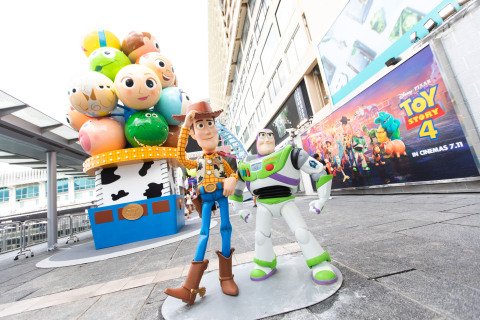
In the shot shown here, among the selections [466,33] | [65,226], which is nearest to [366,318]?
[466,33]

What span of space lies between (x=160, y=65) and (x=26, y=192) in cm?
3654

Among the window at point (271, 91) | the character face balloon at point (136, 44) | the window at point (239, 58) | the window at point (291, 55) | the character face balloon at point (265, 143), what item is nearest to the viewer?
the character face balloon at point (265, 143)

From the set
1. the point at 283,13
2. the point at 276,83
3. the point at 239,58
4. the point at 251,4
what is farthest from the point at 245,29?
the point at 283,13

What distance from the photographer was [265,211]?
2.18 m

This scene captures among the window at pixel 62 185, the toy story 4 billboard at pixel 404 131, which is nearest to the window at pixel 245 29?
the toy story 4 billboard at pixel 404 131

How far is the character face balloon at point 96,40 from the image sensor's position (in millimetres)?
5582

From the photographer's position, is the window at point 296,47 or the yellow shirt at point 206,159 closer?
the yellow shirt at point 206,159

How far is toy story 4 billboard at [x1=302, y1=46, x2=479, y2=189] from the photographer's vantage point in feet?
16.3

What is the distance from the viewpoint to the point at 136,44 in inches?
227

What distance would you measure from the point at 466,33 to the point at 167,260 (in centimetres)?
710

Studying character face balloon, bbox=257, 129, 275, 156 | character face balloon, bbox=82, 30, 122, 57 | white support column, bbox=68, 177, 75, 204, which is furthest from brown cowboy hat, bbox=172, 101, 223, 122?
white support column, bbox=68, 177, 75, 204

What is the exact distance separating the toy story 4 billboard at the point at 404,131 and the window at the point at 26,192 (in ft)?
125

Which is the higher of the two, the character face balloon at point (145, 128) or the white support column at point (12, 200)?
the white support column at point (12, 200)

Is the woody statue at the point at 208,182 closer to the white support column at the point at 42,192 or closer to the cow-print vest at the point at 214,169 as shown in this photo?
the cow-print vest at the point at 214,169
